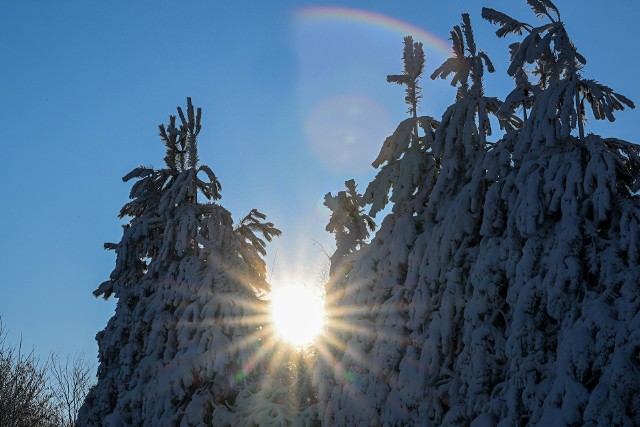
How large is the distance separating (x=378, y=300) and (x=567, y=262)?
4.43 metres

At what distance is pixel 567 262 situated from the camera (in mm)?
8148

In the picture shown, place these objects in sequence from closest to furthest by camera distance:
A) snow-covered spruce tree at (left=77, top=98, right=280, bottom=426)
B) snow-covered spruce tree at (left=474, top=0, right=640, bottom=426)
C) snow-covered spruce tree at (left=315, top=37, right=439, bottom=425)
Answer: snow-covered spruce tree at (left=474, top=0, right=640, bottom=426), snow-covered spruce tree at (left=315, top=37, right=439, bottom=425), snow-covered spruce tree at (left=77, top=98, right=280, bottom=426)

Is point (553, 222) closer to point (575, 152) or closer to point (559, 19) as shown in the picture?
point (575, 152)

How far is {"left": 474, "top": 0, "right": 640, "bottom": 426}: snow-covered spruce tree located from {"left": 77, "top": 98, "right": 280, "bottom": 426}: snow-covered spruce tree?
25.2ft

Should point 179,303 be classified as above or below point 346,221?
below

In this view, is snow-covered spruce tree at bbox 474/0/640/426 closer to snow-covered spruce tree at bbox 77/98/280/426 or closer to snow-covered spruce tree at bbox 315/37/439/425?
snow-covered spruce tree at bbox 315/37/439/425

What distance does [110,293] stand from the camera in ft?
60.2

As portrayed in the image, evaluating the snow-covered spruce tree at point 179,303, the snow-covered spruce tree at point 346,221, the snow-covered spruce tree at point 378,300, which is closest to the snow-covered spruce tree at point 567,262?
the snow-covered spruce tree at point 378,300

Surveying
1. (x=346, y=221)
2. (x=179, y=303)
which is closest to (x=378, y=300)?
(x=346, y=221)

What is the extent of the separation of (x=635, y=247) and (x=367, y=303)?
5420mm

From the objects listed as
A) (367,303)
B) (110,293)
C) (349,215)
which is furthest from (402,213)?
(110,293)

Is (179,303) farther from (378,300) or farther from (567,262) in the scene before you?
(567,262)

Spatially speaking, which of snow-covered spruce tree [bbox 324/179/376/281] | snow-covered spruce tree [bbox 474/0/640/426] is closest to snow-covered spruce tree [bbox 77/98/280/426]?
snow-covered spruce tree [bbox 324/179/376/281]

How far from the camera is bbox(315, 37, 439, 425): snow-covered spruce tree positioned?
11100 mm
